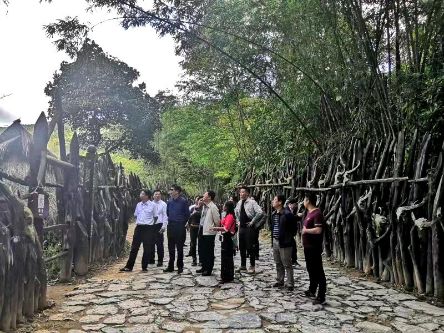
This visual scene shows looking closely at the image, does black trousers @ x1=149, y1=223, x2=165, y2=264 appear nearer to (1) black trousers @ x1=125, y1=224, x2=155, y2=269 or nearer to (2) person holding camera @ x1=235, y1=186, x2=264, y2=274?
(1) black trousers @ x1=125, y1=224, x2=155, y2=269

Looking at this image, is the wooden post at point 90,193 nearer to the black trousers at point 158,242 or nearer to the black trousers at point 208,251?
the black trousers at point 158,242

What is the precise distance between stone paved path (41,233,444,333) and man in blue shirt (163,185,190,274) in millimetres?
752

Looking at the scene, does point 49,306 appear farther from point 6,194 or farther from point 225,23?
point 225,23

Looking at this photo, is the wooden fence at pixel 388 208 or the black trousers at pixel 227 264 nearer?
the wooden fence at pixel 388 208

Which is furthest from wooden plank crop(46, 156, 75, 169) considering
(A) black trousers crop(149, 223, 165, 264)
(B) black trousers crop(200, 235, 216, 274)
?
(B) black trousers crop(200, 235, 216, 274)

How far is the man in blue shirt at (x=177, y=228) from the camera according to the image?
303 inches

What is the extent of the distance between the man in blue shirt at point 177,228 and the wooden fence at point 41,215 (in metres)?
1.44

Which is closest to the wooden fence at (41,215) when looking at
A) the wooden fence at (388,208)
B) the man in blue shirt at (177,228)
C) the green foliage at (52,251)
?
the green foliage at (52,251)

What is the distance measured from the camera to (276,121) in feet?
42.4

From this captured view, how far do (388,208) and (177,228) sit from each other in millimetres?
3679

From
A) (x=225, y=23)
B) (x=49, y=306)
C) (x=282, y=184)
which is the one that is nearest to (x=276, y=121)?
(x=282, y=184)

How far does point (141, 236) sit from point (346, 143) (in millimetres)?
4550

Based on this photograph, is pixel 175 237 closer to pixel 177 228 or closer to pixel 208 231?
pixel 177 228

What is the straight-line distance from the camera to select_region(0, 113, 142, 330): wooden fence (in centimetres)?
416
